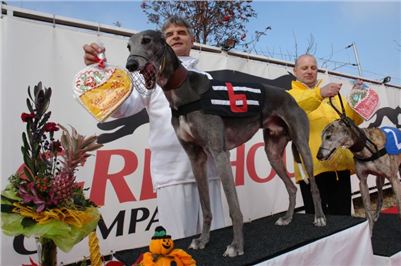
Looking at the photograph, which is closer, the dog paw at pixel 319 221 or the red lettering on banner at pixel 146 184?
the dog paw at pixel 319 221

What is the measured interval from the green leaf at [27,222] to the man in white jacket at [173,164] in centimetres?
105

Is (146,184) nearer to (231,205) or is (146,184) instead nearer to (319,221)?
(319,221)

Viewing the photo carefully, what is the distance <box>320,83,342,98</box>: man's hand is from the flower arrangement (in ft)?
5.04

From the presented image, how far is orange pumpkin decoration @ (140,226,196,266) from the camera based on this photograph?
120 cm

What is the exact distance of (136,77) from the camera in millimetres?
1556

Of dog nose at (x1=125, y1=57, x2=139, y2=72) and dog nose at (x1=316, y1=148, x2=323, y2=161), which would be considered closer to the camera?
dog nose at (x1=125, y1=57, x2=139, y2=72)

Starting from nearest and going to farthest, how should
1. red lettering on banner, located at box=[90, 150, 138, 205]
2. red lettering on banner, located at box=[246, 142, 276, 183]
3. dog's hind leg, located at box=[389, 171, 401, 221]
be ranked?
dog's hind leg, located at box=[389, 171, 401, 221], red lettering on banner, located at box=[90, 150, 138, 205], red lettering on banner, located at box=[246, 142, 276, 183]

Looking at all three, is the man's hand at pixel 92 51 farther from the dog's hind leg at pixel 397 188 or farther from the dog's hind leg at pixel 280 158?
the dog's hind leg at pixel 397 188

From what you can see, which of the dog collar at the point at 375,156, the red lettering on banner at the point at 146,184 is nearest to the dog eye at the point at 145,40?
the red lettering on banner at the point at 146,184

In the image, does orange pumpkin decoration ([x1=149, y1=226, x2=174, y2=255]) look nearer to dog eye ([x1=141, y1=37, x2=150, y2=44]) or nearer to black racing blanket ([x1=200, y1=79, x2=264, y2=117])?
black racing blanket ([x1=200, y1=79, x2=264, y2=117])

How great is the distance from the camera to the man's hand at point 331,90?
217 centimetres

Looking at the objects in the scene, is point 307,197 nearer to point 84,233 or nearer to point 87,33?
point 84,233

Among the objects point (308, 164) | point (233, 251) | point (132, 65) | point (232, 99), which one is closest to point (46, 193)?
point (132, 65)

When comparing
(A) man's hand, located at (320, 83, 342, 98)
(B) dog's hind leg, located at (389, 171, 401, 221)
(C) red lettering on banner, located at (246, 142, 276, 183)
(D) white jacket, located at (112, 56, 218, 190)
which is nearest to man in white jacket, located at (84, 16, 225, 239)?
(D) white jacket, located at (112, 56, 218, 190)
